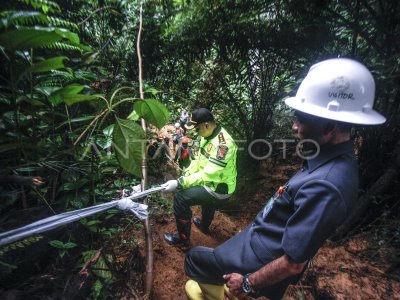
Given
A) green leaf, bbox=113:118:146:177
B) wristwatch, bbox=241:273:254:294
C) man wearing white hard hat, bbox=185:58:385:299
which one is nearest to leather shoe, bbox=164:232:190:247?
man wearing white hard hat, bbox=185:58:385:299

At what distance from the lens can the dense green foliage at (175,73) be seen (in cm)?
207

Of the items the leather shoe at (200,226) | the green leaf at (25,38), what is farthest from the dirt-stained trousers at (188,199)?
the green leaf at (25,38)

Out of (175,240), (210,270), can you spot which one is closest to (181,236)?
(175,240)

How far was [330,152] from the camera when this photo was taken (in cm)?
147

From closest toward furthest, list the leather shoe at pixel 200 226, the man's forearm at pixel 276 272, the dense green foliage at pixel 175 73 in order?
the man's forearm at pixel 276 272
the dense green foliage at pixel 175 73
the leather shoe at pixel 200 226

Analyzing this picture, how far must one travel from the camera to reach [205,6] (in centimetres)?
345

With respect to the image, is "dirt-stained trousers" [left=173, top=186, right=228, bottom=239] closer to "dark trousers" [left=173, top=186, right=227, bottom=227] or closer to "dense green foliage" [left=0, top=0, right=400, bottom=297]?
"dark trousers" [left=173, top=186, right=227, bottom=227]

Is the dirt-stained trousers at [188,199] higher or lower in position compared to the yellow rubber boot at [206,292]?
higher

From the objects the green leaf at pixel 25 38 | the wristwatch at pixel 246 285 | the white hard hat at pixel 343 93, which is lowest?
the wristwatch at pixel 246 285

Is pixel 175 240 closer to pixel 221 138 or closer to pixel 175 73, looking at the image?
pixel 221 138

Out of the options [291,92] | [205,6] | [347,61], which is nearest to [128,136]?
[347,61]

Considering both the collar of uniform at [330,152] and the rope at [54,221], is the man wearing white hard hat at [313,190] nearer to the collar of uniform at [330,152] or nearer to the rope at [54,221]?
the collar of uniform at [330,152]

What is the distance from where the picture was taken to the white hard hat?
150 cm

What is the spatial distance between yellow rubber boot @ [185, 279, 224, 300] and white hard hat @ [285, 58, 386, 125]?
60.7 inches
